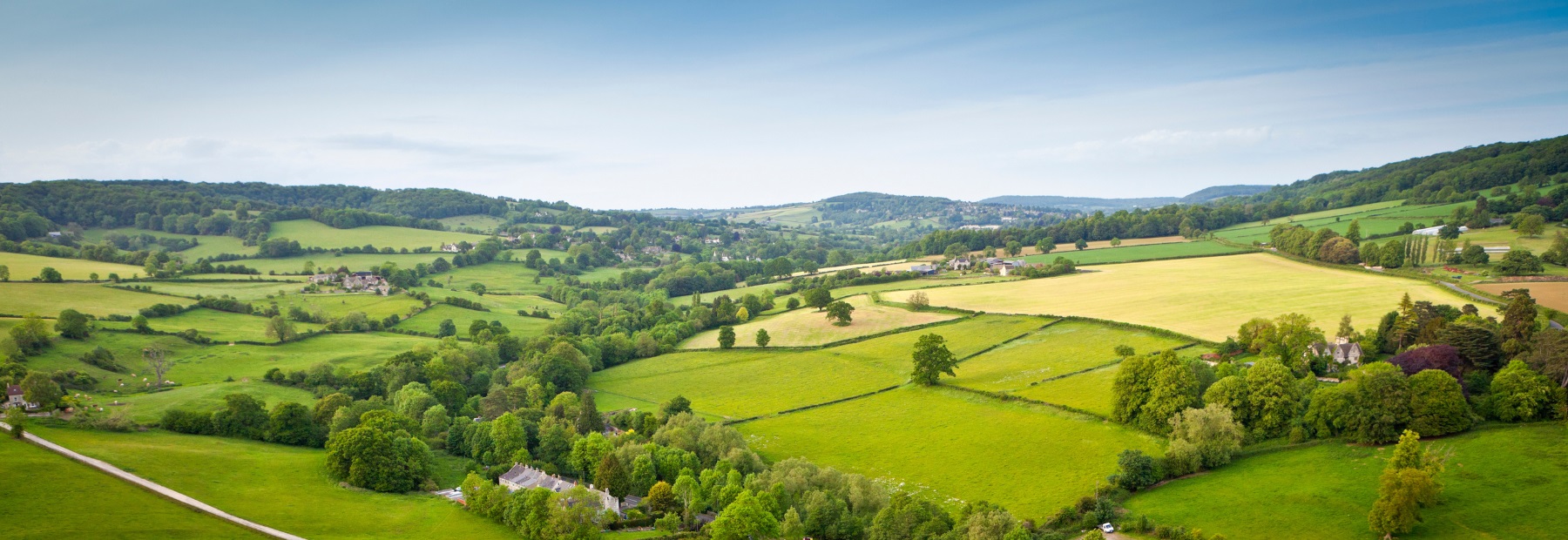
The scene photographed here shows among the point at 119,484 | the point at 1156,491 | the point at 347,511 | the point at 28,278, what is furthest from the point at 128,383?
the point at 1156,491

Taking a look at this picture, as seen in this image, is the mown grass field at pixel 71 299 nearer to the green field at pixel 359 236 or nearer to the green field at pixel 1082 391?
the green field at pixel 359 236

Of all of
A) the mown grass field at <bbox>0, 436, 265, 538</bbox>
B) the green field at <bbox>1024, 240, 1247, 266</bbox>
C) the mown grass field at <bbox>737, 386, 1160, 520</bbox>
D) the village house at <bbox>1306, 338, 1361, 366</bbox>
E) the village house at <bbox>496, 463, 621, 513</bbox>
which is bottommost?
the village house at <bbox>496, 463, 621, 513</bbox>

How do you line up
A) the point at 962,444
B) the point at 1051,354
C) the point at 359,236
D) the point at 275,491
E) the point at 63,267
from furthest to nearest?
the point at 359,236 → the point at 63,267 → the point at 1051,354 → the point at 962,444 → the point at 275,491

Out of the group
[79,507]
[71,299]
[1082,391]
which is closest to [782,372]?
[1082,391]

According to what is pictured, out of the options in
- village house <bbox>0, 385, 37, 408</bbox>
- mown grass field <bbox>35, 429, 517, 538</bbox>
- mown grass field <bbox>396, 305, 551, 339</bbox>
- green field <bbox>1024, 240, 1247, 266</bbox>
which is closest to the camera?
mown grass field <bbox>35, 429, 517, 538</bbox>

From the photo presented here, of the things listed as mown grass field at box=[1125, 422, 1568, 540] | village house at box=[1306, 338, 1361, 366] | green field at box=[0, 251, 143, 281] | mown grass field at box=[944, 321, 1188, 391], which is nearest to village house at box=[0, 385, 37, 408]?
green field at box=[0, 251, 143, 281]

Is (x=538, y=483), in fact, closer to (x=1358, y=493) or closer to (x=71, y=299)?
(x=1358, y=493)

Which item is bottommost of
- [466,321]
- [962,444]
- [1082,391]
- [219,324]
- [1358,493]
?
[962,444]

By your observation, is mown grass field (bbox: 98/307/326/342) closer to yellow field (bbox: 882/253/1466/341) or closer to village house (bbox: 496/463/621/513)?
village house (bbox: 496/463/621/513)
